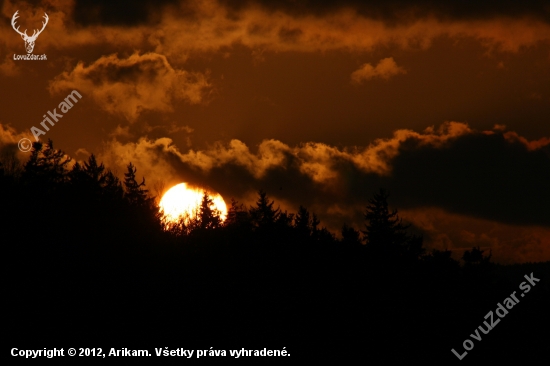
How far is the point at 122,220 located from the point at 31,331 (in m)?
20.8

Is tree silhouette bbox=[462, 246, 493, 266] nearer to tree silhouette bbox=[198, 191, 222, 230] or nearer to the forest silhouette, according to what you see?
the forest silhouette

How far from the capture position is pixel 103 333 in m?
43.8

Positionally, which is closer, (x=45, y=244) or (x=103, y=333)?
(x=103, y=333)

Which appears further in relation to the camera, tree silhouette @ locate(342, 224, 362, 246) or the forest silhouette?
tree silhouette @ locate(342, 224, 362, 246)

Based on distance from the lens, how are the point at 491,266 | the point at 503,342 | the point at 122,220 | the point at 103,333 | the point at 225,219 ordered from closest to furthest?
the point at 103,333
the point at 122,220
the point at 503,342
the point at 491,266
the point at 225,219

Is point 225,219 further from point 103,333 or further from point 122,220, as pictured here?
point 103,333

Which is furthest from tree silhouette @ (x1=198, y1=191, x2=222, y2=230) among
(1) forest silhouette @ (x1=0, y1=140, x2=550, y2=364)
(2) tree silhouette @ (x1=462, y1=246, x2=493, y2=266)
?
(2) tree silhouette @ (x1=462, y1=246, x2=493, y2=266)

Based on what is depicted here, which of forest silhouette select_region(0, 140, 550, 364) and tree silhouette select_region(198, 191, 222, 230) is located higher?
tree silhouette select_region(198, 191, 222, 230)

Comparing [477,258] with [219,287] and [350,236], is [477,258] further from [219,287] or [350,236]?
[219,287]

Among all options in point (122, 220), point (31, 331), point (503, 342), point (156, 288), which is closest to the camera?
point (31, 331)

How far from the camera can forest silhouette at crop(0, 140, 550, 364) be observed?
45.8m

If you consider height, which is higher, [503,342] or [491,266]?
[491,266]

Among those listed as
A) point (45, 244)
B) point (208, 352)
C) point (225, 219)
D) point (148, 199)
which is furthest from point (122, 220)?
point (225, 219)

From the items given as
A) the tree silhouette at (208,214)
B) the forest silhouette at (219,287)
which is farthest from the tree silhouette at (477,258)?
the tree silhouette at (208,214)
